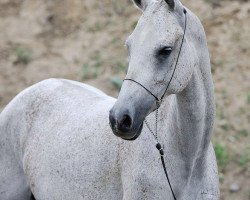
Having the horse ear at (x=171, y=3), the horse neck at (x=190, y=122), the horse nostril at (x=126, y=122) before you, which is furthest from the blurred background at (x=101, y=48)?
the horse nostril at (x=126, y=122)

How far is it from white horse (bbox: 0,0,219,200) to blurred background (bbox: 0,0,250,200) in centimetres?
222

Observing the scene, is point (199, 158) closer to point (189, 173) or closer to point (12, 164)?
point (189, 173)

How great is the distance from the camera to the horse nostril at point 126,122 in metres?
3.19

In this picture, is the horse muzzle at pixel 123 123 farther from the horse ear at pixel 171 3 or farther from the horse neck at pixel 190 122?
the horse ear at pixel 171 3

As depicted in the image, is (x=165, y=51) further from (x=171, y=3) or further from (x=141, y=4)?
(x=141, y=4)

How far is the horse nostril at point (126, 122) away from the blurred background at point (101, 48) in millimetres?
3302

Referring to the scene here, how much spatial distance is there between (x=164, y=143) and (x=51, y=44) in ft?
14.6

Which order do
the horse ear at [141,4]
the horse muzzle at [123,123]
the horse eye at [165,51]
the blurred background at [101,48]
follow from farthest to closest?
the blurred background at [101,48] < the horse ear at [141,4] < the horse eye at [165,51] < the horse muzzle at [123,123]

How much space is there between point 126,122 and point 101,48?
470 cm

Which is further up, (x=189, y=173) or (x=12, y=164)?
(x=189, y=173)

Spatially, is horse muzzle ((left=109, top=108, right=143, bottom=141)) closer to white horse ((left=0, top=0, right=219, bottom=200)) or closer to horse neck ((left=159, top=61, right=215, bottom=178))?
white horse ((left=0, top=0, right=219, bottom=200))

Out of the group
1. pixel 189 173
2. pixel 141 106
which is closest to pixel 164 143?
pixel 189 173

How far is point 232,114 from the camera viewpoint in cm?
680

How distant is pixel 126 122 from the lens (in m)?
3.21
